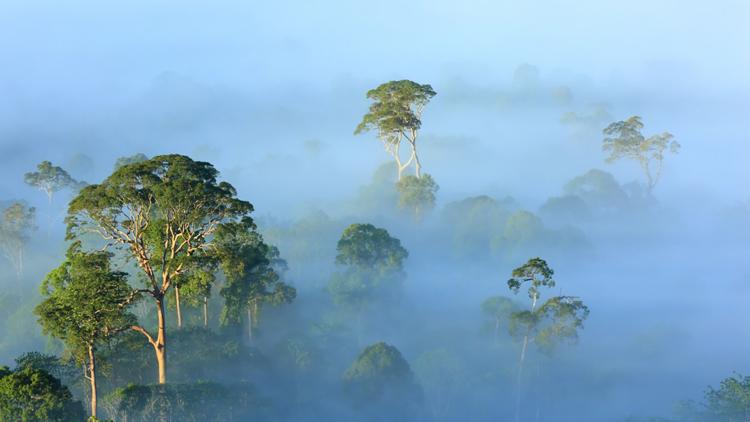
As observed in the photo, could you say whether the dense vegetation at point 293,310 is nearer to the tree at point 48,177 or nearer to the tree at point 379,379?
the tree at point 379,379

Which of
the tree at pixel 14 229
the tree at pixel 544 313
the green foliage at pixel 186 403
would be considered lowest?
the green foliage at pixel 186 403

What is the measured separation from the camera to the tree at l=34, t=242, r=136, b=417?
3419 cm

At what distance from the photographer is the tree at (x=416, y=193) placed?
84688mm

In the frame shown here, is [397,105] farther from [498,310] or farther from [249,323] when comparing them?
[249,323]

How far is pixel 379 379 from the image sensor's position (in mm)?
50469

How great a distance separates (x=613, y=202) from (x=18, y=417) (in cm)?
9322

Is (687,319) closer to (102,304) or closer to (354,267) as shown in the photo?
(354,267)

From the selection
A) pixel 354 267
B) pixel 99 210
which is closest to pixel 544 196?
pixel 354 267

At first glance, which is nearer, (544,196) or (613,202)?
(613,202)

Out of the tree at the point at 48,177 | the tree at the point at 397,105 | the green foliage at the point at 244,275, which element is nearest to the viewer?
the green foliage at the point at 244,275

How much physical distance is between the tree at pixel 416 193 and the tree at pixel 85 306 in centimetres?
5095

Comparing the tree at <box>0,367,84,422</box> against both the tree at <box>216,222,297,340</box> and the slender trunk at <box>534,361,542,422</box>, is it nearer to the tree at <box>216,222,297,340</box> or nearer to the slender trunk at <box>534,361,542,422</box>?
the tree at <box>216,222,297,340</box>

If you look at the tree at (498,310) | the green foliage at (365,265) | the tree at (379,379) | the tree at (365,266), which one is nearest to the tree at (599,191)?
the tree at (498,310)

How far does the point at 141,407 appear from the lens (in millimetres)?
37312
